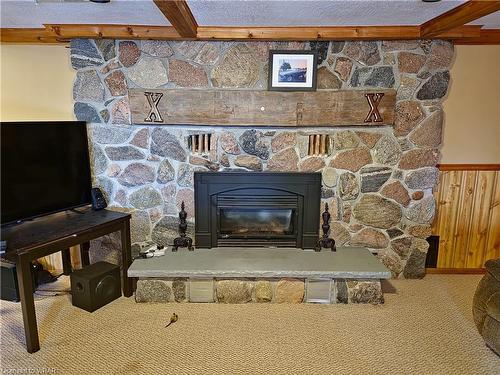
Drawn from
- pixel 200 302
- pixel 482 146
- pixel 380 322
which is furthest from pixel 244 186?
pixel 482 146

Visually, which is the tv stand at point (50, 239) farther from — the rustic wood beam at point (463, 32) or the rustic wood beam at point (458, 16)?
the rustic wood beam at point (463, 32)

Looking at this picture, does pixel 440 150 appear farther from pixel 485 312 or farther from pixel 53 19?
pixel 53 19

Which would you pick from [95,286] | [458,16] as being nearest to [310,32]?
[458,16]

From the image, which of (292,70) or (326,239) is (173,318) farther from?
(292,70)

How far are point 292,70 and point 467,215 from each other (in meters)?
2.21

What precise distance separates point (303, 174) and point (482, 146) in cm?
176

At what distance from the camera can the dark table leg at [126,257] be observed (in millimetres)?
2811

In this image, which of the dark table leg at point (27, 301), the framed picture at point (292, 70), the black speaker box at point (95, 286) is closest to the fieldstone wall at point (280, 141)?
the framed picture at point (292, 70)

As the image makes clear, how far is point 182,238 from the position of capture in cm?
305

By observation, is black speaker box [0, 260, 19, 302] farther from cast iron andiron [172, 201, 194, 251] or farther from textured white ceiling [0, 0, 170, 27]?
textured white ceiling [0, 0, 170, 27]

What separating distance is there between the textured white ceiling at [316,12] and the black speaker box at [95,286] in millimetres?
2081

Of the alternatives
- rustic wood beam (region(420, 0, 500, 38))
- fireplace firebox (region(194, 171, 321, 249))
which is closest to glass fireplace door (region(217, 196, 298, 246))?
fireplace firebox (region(194, 171, 321, 249))

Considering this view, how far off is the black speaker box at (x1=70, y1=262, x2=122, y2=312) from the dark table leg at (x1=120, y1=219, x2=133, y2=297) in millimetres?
56

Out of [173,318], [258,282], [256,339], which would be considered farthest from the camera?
[258,282]
